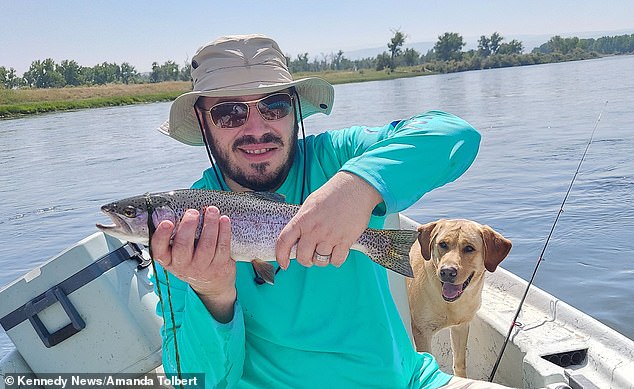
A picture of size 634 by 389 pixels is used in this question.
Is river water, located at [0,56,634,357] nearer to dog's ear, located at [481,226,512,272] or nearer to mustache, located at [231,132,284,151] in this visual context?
dog's ear, located at [481,226,512,272]

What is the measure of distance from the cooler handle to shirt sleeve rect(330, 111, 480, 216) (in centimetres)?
229

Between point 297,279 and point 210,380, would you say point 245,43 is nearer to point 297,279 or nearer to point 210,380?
point 297,279

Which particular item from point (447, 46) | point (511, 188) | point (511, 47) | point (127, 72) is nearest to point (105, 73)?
point (127, 72)

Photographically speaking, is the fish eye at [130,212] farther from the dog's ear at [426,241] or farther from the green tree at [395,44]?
the green tree at [395,44]

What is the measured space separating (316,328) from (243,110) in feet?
3.48

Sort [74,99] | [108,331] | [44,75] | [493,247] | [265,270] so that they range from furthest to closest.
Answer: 1. [44,75]
2. [74,99]
3. [493,247]
4. [108,331]
5. [265,270]

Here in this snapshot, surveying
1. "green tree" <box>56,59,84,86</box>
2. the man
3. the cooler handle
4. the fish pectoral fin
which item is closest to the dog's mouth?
the man

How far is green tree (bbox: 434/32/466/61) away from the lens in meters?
138

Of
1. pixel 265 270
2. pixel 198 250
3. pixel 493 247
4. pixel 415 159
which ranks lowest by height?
pixel 493 247

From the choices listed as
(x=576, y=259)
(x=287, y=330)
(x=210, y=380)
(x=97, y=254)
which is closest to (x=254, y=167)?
(x=287, y=330)

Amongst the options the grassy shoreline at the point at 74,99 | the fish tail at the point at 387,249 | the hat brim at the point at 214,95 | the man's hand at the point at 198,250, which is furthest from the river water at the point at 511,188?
the grassy shoreline at the point at 74,99

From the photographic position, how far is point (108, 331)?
12.6ft

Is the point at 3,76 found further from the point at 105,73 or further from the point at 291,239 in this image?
the point at 291,239

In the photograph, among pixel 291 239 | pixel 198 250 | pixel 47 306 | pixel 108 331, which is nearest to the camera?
pixel 291 239
